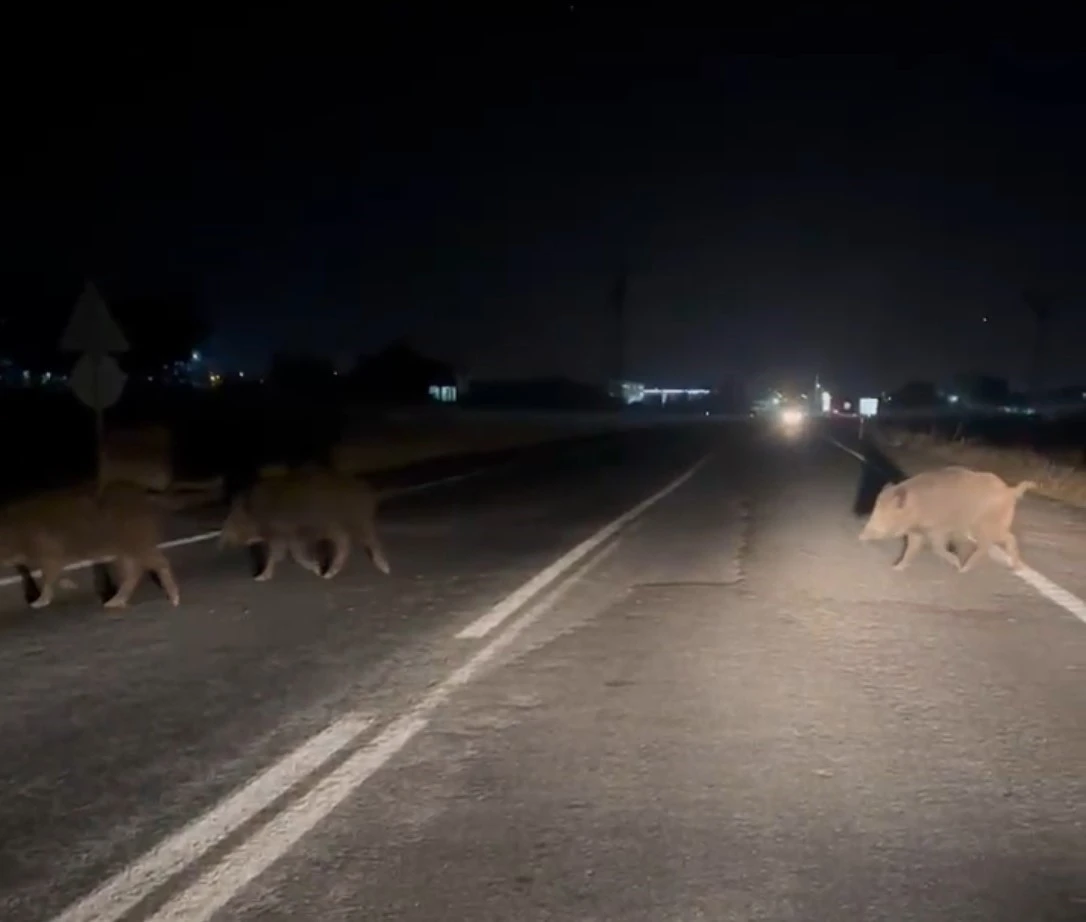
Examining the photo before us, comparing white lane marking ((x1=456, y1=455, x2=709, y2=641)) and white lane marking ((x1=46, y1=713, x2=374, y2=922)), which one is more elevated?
white lane marking ((x1=46, y1=713, x2=374, y2=922))

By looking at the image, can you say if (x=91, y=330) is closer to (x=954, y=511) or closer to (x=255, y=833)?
(x=954, y=511)

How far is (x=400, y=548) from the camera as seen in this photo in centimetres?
1817

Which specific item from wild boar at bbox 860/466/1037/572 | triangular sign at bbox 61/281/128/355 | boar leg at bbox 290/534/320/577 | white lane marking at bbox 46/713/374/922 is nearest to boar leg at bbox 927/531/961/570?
wild boar at bbox 860/466/1037/572

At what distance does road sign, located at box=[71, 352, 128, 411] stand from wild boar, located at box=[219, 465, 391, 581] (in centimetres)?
789

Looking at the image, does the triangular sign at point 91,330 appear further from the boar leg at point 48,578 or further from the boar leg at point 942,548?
the boar leg at point 942,548

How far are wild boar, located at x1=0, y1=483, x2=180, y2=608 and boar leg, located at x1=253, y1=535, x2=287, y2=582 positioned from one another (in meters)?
1.78

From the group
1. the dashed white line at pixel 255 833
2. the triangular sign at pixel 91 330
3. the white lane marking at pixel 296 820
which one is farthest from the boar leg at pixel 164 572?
the triangular sign at pixel 91 330

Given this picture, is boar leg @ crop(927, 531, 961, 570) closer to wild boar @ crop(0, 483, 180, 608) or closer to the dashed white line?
wild boar @ crop(0, 483, 180, 608)

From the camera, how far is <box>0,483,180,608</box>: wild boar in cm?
1262

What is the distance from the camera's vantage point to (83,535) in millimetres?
12625

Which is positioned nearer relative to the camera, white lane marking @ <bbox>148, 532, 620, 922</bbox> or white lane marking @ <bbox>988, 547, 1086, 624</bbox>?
white lane marking @ <bbox>148, 532, 620, 922</bbox>

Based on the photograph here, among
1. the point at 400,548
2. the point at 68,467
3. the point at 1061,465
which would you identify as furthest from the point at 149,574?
the point at 1061,465

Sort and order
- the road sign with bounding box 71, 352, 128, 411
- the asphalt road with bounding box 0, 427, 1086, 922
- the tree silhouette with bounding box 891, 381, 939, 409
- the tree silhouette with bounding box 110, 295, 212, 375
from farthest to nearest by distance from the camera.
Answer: the tree silhouette with bounding box 891, 381, 939, 409 < the tree silhouette with bounding box 110, 295, 212, 375 < the road sign with bounding box 71, 352, 128, 411 < the asphalt road with bounding box 0, 427, 1086, 922

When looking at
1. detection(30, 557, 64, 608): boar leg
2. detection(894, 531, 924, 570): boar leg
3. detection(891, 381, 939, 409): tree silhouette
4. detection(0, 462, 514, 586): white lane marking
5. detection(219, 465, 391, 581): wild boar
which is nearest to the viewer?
detection(30, 557, 64, 608): boar leg
